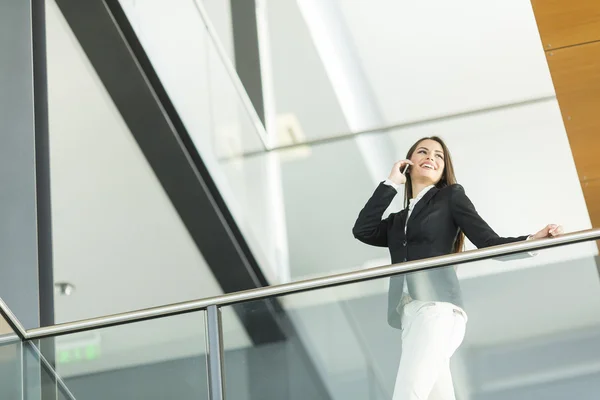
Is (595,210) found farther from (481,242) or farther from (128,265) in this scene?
(128,265)

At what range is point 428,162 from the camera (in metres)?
4.71

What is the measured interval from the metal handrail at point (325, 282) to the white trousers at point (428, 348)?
0.16m

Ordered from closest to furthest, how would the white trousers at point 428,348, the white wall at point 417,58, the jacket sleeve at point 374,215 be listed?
the white trousers at point 428,348
the jacket sleeve at point 374,215
the white wall at point 417,58

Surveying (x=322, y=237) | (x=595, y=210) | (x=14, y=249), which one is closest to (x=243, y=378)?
(x=14, y=249)

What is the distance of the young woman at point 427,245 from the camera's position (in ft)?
13.3

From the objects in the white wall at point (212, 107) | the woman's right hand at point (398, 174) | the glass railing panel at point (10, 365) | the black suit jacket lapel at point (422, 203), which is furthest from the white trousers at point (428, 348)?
the white wall at point (212, 107)

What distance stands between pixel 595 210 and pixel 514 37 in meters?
2.07

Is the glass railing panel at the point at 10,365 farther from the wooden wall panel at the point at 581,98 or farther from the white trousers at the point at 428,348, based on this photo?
the wooden wall panel at the point at 581,98

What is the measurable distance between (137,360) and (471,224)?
136cm

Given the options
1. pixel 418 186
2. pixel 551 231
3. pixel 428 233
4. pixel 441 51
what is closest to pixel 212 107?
pixel 441 51

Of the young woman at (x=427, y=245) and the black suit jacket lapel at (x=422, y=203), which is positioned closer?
the young woman at (x=427, y=245)

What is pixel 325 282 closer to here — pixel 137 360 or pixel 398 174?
pixel 398 174

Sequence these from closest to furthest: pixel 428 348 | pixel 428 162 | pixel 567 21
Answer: pixel 428 348
pixel 428 162
pixel 567 21

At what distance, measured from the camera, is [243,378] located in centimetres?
421
